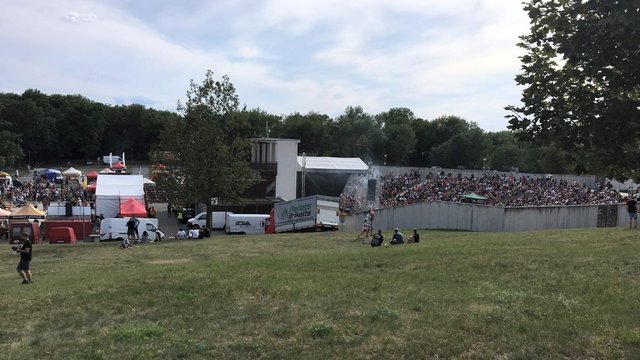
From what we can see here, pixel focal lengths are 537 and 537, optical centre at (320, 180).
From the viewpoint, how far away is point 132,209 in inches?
1519

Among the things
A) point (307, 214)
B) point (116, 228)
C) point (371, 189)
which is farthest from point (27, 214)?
point (371, 189)

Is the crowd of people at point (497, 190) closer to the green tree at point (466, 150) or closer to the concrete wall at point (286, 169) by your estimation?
the concrete wall at point (286, 169)

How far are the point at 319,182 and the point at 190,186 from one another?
32.0 meters

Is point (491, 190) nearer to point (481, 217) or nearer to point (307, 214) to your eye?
point (481, 217)

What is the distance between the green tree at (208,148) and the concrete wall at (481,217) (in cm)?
899

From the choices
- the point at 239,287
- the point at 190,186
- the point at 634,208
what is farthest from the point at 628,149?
the point at 190,186

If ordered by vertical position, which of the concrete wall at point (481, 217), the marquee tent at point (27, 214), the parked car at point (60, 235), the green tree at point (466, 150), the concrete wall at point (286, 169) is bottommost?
the parked car at point (60, 235)

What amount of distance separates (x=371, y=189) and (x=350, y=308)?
54.3 meters

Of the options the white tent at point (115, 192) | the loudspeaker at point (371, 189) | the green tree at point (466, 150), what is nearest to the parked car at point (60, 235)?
the white tent at point (115, 192)

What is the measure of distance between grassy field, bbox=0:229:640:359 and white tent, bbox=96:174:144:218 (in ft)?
80.2

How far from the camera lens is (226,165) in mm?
32719

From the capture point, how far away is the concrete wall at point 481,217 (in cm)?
2970

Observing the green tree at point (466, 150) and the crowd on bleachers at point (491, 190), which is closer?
the crowd on bleachers at point (491, 190)

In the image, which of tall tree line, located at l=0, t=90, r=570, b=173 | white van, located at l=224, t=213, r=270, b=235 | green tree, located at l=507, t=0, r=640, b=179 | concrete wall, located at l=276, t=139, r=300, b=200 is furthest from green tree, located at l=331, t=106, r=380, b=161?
green tree, located at l=507, t=0, r=640, b=179
